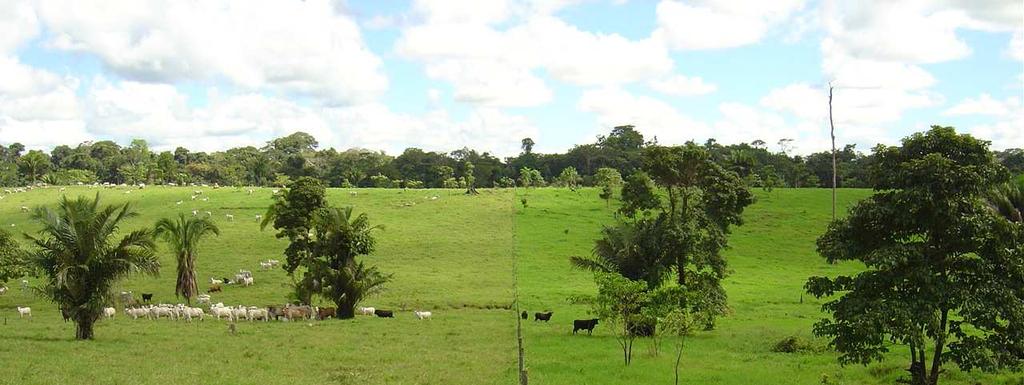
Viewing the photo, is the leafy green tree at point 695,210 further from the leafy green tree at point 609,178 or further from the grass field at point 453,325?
the leafy green tree at point 609,178

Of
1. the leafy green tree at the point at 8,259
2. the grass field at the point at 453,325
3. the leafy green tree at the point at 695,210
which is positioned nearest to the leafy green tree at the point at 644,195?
the leafy green tree at the point at 695,210

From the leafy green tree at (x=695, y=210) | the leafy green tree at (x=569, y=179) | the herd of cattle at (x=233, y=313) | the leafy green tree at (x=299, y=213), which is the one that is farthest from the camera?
the leafy green tree at (x=569, y=179)

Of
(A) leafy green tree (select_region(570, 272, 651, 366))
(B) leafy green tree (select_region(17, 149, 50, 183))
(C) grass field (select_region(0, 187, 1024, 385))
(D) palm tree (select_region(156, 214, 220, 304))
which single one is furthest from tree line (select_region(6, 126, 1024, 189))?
(A) leafy green tree (select_region(570, 272, 651, 366))

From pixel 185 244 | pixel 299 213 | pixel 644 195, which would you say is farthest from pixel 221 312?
pixel 644 195

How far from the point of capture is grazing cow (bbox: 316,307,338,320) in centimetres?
4153

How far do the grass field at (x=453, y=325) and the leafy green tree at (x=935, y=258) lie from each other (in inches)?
138

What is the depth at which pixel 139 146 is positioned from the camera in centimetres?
17638

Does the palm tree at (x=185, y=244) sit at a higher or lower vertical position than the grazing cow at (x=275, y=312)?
higher

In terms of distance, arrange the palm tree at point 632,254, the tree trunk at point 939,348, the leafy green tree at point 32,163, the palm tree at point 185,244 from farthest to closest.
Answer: the leafy green tree at point 32,163
the palm tree at point 185,244
the palm tree at point 632,254
the tree trunk at point 939,348

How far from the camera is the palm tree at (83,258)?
29.7 meters

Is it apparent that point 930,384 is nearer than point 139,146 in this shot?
Yes

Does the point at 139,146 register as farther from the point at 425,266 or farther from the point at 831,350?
the point at 831,350

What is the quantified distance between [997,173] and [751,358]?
10.4m

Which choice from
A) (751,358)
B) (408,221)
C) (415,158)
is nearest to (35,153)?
(415,158)
